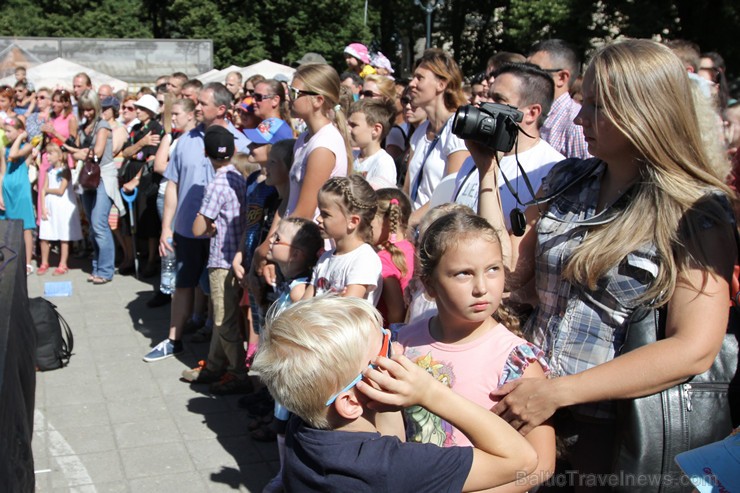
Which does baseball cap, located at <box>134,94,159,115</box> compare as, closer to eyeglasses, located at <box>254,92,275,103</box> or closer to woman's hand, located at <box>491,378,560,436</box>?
eyeglasses, located at <box>254,92,275,103</box>

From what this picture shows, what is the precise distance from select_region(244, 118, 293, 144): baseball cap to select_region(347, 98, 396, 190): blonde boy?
1.65 feet

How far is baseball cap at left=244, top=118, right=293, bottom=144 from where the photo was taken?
561 cm

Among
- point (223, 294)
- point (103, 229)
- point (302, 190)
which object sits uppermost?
point (302, 190)

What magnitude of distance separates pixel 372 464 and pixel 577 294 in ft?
2.87

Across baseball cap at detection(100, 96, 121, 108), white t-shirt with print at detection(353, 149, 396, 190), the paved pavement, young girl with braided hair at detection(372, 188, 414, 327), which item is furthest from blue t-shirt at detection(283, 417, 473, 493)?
baseball cap at detection(100, 96, 121, 108)

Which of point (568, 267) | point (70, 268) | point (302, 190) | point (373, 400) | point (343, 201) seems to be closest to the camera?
point (373, 400)

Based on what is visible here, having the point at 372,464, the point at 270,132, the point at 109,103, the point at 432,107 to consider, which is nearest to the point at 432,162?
the point at 432,107

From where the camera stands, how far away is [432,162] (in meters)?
4.50

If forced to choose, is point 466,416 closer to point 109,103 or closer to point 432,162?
point 432,162

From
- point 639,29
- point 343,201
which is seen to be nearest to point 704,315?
point 343,201

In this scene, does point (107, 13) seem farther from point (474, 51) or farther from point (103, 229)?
point (103, 229)

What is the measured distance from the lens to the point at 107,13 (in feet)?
123

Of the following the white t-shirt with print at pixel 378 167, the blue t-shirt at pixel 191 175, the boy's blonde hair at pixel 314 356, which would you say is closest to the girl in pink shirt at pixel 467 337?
the boy's blonde hair at pixel 314 356

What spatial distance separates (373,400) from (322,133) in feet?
10.5
